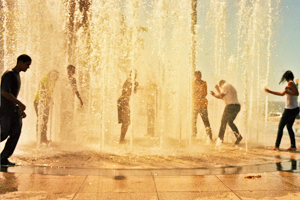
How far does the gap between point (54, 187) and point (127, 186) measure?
0.85m

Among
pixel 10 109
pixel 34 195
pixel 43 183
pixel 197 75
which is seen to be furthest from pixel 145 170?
pixel 197 75

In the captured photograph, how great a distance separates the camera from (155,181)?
3633 millimetres

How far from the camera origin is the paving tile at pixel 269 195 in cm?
309

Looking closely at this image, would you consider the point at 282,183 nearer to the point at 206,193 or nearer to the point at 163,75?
the point at 206,193

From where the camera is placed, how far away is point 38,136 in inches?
248

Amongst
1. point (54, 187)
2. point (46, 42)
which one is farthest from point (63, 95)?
point (54, 187)

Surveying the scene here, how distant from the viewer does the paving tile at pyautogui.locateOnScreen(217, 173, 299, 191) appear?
3410 mm

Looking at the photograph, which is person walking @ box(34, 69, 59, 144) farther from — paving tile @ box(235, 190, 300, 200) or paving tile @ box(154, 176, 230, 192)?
paving tile @ box(235, 190, 300, 200)

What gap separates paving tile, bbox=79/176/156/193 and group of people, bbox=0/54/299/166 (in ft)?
5.32

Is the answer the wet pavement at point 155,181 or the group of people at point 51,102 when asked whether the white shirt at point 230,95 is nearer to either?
the group of people at point 51,102

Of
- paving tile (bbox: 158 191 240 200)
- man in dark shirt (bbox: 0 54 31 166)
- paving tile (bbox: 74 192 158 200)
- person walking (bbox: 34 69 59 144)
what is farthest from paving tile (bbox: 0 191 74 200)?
person walking (bbox: 34 69 59 144)

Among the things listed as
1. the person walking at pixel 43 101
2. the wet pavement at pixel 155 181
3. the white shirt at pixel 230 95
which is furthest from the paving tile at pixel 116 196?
the white shirt at pixel 230 95

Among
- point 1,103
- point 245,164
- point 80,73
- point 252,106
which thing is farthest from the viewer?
point 252,106

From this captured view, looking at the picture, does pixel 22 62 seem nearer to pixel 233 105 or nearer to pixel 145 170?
pixel 145 170
